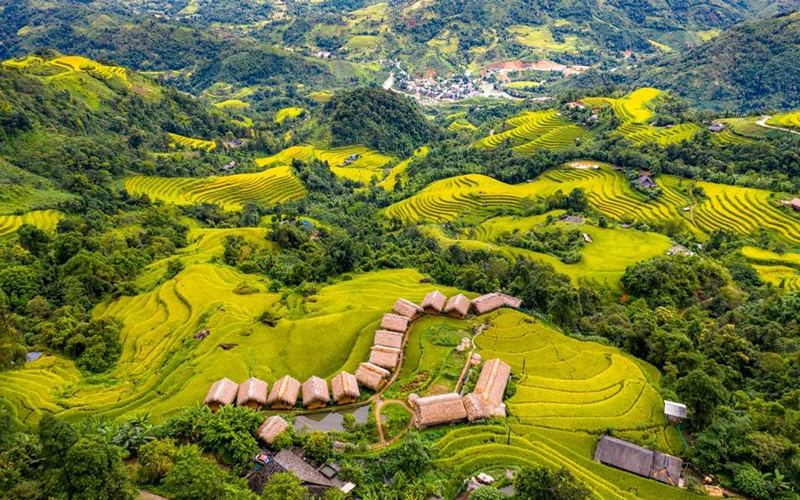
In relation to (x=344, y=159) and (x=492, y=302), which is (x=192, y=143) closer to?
(x=344, y=159)

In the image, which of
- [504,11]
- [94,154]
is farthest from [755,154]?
[504,11]

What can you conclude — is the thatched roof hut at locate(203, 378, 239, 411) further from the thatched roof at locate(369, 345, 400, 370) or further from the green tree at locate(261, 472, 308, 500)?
the thatched roof at locate(369, 345, 400, 370)

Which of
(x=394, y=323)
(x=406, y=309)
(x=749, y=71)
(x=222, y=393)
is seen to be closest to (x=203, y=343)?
(x=222, y=393)

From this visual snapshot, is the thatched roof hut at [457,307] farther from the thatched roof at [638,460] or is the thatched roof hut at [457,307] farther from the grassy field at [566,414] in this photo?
the thatched roof at [638,460]

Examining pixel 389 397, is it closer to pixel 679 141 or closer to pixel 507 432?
pixel 507 432

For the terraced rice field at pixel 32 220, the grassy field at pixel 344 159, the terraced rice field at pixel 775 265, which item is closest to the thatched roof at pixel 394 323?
the terraced rice field at pixel 775 265
